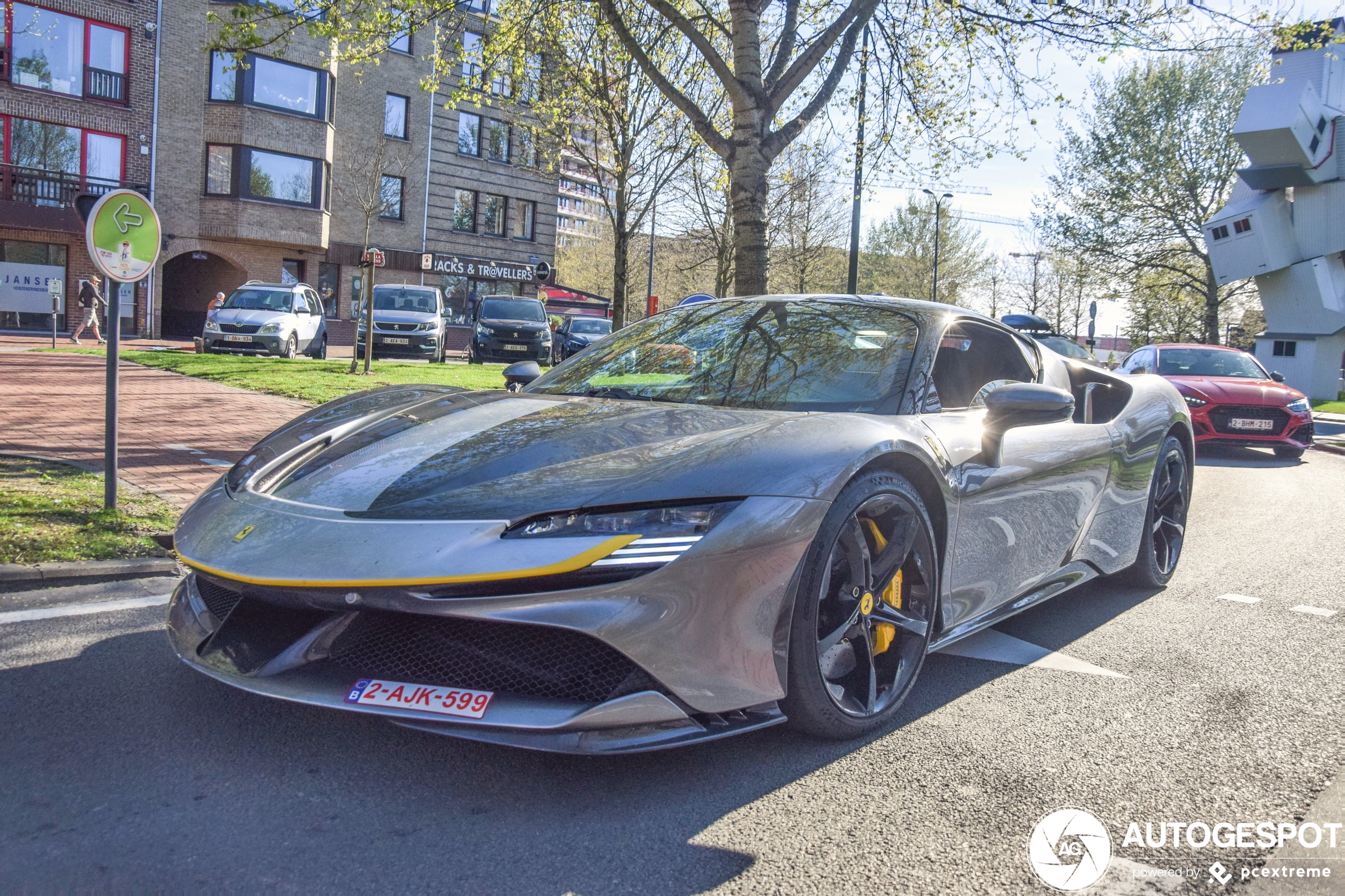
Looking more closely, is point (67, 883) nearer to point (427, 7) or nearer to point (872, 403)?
point (872, 403)

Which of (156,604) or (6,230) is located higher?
(6,230)

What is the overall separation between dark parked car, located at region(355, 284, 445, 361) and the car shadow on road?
1777 cm

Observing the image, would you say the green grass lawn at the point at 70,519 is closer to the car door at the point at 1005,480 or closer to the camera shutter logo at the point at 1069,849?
the car door at the point at 1005,480

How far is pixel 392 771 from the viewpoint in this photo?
240 cm

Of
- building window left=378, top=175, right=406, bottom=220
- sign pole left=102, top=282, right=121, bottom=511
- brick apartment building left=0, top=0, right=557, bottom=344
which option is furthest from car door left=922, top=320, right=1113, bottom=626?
building window left=378, top=175, right=406, bottom=220

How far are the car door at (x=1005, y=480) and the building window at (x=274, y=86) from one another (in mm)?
28226

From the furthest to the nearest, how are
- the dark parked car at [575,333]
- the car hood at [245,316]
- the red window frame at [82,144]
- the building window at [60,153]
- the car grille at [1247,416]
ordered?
the building window at [60,153] < the red window frame at [82,144] < the dark parked car at [575,333] < the car hood at [245,316] < the car grille at [1247,416]

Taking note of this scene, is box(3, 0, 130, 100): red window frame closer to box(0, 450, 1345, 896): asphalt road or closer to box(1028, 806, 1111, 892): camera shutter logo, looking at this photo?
box(0, 450, 1345, 896): asphalt road

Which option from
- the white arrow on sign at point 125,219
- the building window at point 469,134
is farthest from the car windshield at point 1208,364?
the building window at point 469,134

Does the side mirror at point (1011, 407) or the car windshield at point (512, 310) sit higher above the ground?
the car windshield at point (512, 310)

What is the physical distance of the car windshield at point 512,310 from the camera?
22.6 m

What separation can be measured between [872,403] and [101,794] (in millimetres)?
2254

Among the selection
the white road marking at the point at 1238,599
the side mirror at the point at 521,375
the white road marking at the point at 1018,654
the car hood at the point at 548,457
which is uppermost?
the side mirror at the point at 521,375

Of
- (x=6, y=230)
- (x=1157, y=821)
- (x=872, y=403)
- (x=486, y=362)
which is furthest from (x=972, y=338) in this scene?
(x=6, y=230)
